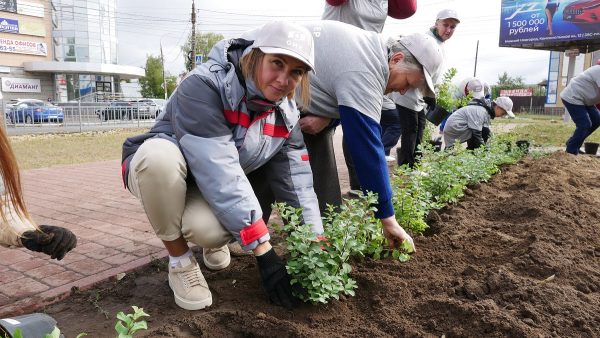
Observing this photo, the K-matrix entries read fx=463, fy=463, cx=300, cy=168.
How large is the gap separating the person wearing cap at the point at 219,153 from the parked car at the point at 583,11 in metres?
30.8

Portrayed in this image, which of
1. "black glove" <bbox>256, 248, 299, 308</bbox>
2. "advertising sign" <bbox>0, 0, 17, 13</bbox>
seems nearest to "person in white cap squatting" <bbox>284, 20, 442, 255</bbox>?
"black glove" <bbox>256, 248, 299, 308</bbox>

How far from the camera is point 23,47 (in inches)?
1521

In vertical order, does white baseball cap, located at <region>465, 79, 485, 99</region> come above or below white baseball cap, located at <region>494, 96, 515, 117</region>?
above

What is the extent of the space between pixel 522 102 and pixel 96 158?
46.5 metres

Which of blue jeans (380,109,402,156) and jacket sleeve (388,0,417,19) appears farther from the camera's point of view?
blue jeans (380,109,402,156)

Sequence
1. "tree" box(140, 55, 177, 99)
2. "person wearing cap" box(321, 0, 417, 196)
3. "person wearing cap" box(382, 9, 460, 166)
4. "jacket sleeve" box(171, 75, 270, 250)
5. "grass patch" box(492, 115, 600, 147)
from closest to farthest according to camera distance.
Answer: "jacket sleeve" box(171, 75, 270, 250), "person wearing cap" box(321, 0, 417, 196), "person wearing cap" box(382, 9, 460, 166), "grass patch" box(492, 115, 600, 147), "tree" box(140, 55, 177, 99)

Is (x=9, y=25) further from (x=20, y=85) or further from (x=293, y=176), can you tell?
(x=293, y=176)

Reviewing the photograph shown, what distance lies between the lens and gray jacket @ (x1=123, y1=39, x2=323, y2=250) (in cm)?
198

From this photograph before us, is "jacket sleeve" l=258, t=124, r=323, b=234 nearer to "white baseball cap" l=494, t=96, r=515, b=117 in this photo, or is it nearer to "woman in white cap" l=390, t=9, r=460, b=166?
"woman in white cap" l=390, t=9, r=460, b=166

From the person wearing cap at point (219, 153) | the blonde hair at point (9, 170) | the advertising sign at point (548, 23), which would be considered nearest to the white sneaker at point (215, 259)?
the person wearing cap at point (219, 153)

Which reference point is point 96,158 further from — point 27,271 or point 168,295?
point 168,295

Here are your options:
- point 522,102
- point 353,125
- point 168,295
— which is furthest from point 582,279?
point 522,102

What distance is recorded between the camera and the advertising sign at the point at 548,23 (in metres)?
26.9

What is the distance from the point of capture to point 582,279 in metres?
2.30
